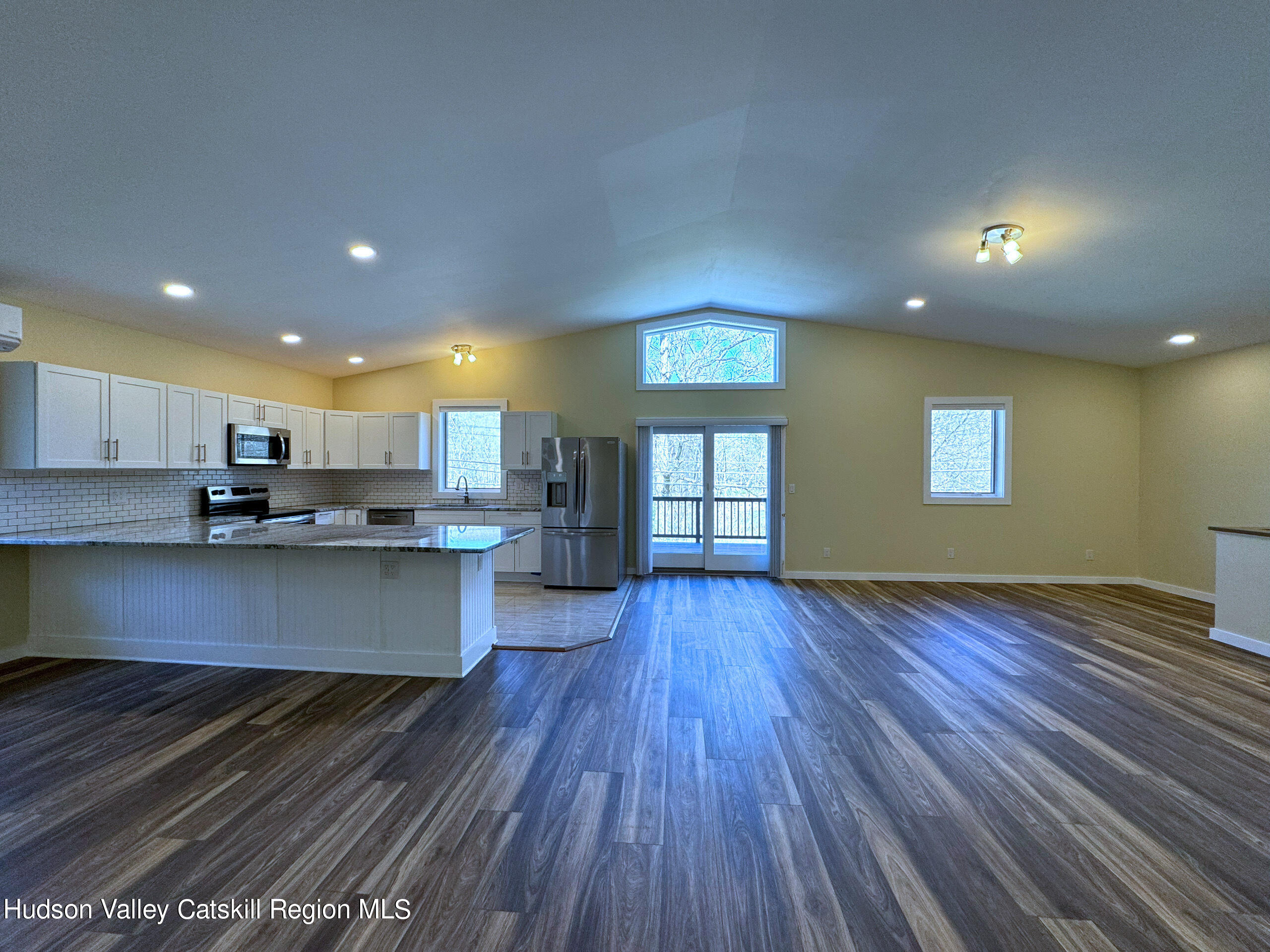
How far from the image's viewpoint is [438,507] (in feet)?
21.7

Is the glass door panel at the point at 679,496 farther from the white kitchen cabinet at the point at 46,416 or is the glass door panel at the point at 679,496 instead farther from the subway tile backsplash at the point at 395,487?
the white kitchen cabinet at the point at 46,416

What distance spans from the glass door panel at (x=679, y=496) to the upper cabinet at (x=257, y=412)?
4.16 m

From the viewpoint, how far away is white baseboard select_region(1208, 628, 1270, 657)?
157 inches

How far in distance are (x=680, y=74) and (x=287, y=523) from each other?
517cm

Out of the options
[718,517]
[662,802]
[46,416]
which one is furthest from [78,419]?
[718,517]

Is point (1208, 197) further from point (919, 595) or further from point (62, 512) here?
point (62, 512)

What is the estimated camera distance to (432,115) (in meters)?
2.54

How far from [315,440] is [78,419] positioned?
8.68ft

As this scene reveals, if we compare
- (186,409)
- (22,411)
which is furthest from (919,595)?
(22,411)

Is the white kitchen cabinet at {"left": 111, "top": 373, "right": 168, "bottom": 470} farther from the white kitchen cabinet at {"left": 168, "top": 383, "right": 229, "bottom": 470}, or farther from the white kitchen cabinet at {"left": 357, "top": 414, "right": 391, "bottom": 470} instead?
the white kitchen cabinet at {"left": 357, "top": 414, "right": 391, "bottom": 470}

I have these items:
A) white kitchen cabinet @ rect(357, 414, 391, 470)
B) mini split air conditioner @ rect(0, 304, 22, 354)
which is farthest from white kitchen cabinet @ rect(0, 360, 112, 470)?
white kitchen cabinet @ rect(357, 414, 391, 470)

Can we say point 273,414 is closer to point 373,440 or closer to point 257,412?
point 257,412

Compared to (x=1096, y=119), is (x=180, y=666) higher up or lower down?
lower down

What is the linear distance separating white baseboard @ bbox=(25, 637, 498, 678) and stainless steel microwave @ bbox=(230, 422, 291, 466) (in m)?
1.80
